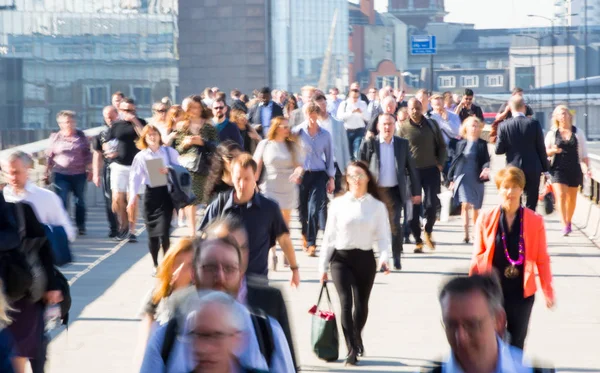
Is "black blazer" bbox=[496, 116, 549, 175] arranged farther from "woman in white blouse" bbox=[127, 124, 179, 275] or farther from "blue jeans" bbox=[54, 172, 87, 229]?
"blue jeans" bbox=[54, 172, 87, 229]

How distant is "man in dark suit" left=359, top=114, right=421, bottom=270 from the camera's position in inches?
546

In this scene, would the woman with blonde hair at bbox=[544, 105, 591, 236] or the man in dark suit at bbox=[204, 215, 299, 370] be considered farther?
the woman with blonde hair at bbox=[544, 105, 591, 236]

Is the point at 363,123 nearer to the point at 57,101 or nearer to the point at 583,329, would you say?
the point at 583,329

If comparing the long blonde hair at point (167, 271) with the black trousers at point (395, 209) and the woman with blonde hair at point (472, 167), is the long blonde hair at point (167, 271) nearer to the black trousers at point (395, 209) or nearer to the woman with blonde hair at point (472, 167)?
the black trousers at point (395, 209)

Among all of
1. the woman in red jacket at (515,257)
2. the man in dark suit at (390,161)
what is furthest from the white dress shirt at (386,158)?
the woman in red jacket at (515,257)

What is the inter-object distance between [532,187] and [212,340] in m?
11.9

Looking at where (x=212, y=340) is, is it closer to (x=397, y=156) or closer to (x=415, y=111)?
(x=397, y=156)

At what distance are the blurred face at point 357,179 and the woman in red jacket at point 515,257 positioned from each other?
1750mm

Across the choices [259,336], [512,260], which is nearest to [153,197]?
[512,260]

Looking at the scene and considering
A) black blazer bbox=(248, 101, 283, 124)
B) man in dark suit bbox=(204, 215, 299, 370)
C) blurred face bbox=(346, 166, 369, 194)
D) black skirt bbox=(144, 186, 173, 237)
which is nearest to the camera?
man in dark suit bbox=(204, 215, 299, 370)

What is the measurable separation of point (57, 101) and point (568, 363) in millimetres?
89363

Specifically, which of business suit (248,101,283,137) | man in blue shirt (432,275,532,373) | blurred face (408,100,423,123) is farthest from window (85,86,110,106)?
man in blue shirt (432,275,532,373)

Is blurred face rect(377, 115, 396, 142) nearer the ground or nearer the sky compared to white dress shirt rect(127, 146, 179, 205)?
nearer the sky

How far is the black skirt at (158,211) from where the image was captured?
13.2 metres
